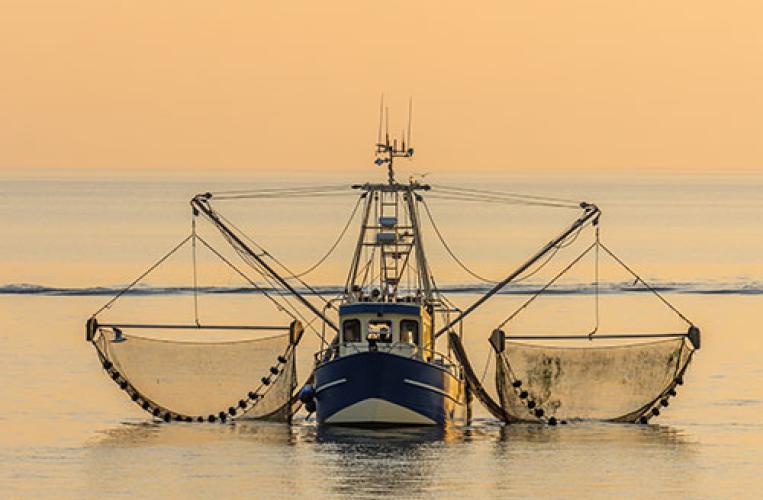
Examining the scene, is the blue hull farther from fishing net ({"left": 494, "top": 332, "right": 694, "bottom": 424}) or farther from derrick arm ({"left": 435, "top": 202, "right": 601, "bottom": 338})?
derrick arm ({"left": 435, "top": 202, "right": 601, "bottom": 338})

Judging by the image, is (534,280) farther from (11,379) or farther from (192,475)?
(192,475)

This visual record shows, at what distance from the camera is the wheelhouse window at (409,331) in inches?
2608

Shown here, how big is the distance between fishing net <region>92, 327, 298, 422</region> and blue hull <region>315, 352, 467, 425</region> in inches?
67.1

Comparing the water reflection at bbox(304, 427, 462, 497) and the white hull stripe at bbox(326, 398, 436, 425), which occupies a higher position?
the white hull stripe at bbox(326, 398, 436, 425)

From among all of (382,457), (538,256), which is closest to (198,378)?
(382,457)

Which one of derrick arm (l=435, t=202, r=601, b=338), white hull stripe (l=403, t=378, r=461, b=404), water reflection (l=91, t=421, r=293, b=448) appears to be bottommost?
water reflection (l=91, t=421, r=293, b=448)

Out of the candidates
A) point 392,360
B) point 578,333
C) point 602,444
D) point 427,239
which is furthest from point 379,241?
point 427,239

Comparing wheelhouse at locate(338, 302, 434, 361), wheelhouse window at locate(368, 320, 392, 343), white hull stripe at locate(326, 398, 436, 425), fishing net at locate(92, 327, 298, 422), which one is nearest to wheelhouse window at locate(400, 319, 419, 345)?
wheelhouse at locate(338, 302, 434, 361)

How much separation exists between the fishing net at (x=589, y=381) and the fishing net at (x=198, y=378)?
6239mm

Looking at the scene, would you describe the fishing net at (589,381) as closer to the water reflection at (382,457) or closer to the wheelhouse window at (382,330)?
the water reflection at (382,457)

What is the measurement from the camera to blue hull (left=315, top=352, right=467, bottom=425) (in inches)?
2522

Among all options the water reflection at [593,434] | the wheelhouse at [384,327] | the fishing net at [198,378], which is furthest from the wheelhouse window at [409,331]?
the water reflection at [593,434]

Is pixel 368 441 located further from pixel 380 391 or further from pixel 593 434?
pixel 593 434

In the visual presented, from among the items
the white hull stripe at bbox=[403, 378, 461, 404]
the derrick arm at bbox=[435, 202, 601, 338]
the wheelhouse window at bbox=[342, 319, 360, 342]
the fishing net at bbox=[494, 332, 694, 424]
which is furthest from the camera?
the derrick arm at bbox=[435, 202, 601, 338]
